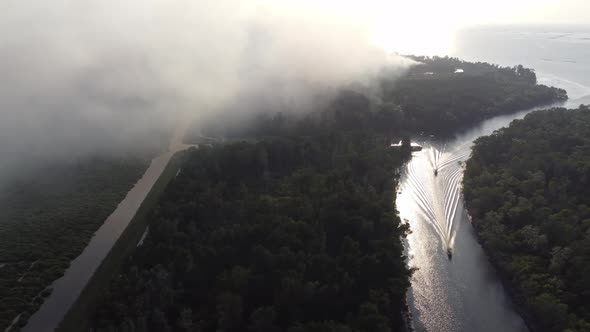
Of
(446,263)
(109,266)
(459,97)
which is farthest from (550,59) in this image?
(109,266)

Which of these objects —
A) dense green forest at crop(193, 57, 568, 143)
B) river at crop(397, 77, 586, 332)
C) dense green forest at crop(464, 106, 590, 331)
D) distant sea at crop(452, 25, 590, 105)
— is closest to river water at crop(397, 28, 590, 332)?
river at crop(397, 77, 586, 332)

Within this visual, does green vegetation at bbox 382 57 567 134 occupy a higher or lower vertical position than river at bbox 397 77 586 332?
higher

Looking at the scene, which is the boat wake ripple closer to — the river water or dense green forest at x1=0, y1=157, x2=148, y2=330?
the river water

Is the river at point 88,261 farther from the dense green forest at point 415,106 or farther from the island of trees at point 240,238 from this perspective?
the dense green forest at point 415,106

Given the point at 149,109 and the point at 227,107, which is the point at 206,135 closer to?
the point at 227,107

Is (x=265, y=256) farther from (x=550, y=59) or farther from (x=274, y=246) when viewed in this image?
(x=550, y=59)

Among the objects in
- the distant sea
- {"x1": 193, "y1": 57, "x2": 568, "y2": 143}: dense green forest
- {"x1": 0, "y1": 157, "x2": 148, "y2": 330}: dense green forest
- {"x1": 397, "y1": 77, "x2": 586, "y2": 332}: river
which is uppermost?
the distant sea

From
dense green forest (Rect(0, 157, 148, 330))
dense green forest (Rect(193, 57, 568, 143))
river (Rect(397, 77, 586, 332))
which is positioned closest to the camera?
river (Rect(397, 77, 586, 332))
